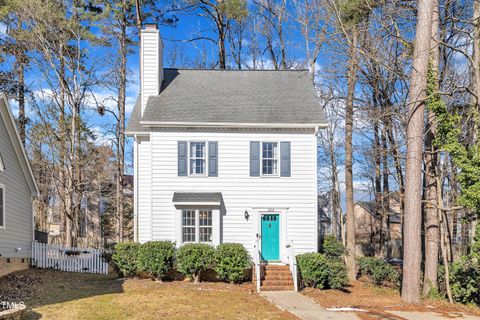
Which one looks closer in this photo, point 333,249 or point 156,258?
point 156,258

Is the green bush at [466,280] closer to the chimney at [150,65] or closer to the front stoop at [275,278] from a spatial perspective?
the front stoop at [275,278]

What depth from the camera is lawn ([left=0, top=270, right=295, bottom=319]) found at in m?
9.80

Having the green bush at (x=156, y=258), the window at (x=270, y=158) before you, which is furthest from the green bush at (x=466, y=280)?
the green bush at (x=156, y=258)

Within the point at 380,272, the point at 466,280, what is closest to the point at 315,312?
the point at 466,280

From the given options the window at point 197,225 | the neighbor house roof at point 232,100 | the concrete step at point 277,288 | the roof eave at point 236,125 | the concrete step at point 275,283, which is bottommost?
the concrete step at point 277,288

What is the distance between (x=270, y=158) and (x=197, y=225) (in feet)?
12.2

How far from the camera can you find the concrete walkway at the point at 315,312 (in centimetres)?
1003

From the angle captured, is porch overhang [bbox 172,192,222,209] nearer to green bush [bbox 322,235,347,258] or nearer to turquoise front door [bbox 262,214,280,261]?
turquoise front door [bbox 262,214,280,261]

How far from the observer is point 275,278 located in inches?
566

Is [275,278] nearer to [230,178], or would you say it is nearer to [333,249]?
[333,249]

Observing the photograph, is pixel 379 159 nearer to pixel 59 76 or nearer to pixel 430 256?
pixel 430 256

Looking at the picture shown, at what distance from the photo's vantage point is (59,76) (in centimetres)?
2277

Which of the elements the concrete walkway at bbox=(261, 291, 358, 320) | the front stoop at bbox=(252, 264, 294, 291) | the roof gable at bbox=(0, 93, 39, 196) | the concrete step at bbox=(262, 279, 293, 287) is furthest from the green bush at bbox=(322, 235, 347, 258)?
the roof gable at bbox=(0, 93, 39, 196)

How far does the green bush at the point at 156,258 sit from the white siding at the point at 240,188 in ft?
3.44
